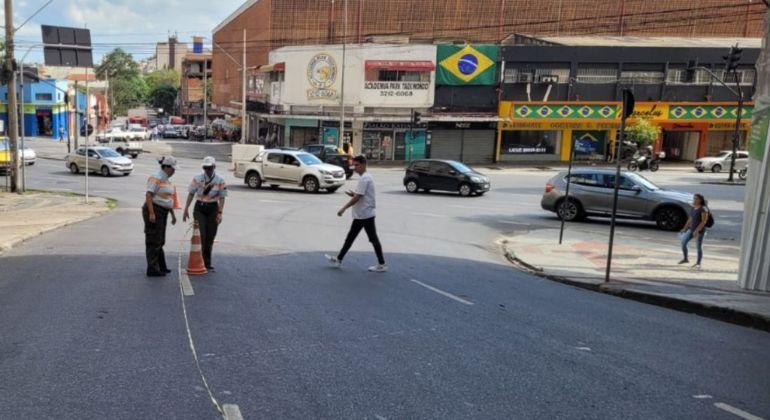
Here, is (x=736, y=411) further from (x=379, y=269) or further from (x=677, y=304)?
(x=379, y=269)

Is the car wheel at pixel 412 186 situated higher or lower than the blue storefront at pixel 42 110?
lower

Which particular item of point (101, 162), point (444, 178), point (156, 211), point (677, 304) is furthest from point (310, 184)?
point (677, 304)

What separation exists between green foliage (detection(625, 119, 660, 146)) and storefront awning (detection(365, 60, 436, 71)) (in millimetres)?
14725

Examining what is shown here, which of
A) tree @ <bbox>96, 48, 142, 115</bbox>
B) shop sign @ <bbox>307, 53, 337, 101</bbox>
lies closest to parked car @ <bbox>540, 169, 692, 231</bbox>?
shop sign @ <bbox>307, 53, 337, 101</bbox>

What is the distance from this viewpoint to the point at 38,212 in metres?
19.6

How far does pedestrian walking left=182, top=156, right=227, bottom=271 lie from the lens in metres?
9.70

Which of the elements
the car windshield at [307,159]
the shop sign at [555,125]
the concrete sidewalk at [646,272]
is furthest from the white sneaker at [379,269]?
the shop sign at [555,125]

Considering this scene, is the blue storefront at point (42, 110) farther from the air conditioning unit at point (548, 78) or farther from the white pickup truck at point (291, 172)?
the white pickup truck at point (291, 172)

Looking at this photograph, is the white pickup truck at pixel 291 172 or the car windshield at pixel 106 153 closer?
the white pickup truck at pixel 291 172

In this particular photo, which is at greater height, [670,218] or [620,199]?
[620,199]

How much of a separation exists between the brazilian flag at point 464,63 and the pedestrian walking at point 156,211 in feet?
131

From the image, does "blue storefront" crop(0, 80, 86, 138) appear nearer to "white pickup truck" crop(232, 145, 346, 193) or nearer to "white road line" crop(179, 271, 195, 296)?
"white pickup truck" crop(232, 145, 346, 193)

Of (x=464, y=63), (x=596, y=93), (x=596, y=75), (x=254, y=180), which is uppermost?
(x=464, y=63)

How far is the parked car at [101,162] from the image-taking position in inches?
1351
